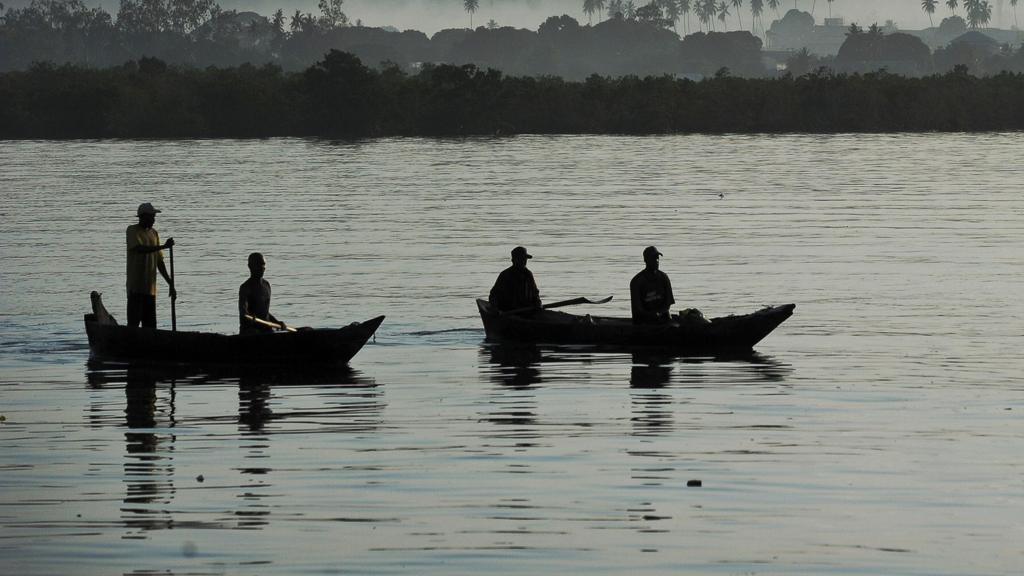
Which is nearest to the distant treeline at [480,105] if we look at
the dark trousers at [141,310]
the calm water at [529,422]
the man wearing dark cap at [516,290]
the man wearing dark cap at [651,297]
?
the calm water at [529,422]

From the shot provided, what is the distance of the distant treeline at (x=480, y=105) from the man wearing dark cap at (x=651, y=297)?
77561 mm

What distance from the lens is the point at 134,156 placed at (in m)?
83.8

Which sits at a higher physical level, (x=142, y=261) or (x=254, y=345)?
(x=142, y=261)

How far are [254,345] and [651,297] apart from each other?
4962 millimetres

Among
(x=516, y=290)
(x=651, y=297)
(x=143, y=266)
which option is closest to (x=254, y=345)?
(x=143, y=266)

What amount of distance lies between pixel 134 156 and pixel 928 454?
73850mm

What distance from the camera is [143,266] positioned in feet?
62.8

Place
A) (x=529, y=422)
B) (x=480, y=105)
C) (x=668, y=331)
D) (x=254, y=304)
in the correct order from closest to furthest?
1. (x=529, y=422)
2. (x=254, y=304)
3. (x=668, y=331)
4. (x=480, y=105)

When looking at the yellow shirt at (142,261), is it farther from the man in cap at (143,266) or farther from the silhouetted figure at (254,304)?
the silhouetted figure at (254,304)

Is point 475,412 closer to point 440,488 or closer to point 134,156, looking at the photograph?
point 440,488

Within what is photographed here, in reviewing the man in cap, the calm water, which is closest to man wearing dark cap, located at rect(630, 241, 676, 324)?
the calm water

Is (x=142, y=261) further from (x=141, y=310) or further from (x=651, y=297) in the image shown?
(x=651, y=297)

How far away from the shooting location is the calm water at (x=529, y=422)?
425 inches

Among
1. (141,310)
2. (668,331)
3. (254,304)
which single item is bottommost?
(668,331)
